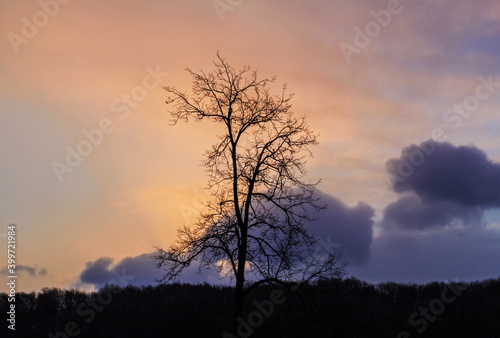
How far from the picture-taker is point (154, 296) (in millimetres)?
48000

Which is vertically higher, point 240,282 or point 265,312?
point 265,312

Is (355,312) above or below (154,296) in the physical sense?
below

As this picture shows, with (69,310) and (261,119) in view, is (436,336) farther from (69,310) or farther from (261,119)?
(69,310)

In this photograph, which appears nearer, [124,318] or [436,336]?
[436,336]

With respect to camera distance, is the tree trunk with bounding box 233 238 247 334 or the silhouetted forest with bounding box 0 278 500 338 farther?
the silhouetted forest with bounding box 0 278 500 338

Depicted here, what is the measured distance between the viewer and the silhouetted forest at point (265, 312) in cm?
3844

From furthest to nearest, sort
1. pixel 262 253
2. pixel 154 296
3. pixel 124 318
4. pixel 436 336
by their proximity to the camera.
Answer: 1. pixel 154 296
2. pixel 124 318
3. pixel 436 336
4. pixel 262 253

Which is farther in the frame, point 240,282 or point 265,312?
point 265,312

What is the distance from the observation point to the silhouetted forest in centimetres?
3844

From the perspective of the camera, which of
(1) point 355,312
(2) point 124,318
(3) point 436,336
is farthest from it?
(2) point 124,318

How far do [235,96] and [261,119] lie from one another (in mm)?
1438

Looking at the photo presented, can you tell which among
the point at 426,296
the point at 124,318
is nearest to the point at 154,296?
the point at 124,318

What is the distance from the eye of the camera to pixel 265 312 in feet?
126

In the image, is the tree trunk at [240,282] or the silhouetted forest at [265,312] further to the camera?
the silhouetted forest at [265,312]
